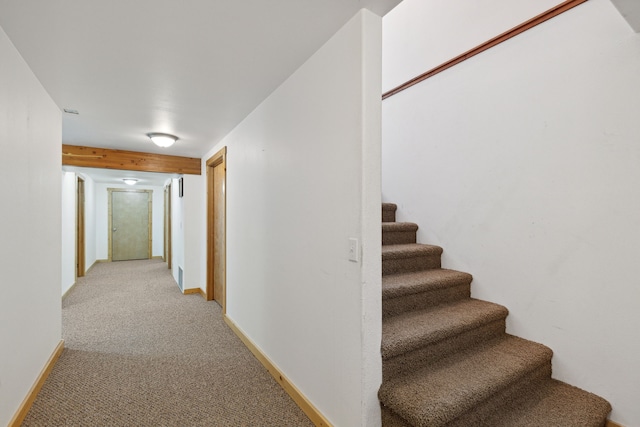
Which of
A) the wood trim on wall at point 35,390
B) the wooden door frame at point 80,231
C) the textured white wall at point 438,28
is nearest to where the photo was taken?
the wood trim on wall at point 35,390

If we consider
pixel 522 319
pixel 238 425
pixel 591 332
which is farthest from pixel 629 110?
pixel 238 425

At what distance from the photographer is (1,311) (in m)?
1.48

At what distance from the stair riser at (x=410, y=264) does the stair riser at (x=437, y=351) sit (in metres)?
0.60

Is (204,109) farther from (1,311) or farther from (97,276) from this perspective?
(97,276)

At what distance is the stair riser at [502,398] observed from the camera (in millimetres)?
1354

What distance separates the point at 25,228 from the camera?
1801 millimetres

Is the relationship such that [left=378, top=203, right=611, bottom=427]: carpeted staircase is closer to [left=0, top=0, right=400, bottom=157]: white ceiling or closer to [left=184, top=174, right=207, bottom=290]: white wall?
[left=0, top=0, right=400, bottom=157]: white ceiling

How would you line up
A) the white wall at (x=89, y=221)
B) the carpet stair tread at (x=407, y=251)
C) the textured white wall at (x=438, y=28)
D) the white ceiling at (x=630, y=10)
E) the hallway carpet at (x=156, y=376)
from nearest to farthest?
the white ceiling at (x=630, y=10) < the hallway carpet at (x=156, y=376) < the textured white wall at (x=438, y=28) < the carpet stair tread at (x=407, y=251) < the white wall at (x=89, y=221)

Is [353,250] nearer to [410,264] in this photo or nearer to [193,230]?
[410,264]

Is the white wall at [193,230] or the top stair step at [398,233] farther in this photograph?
the white wall at [193,230]

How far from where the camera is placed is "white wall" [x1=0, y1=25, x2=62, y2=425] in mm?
1534

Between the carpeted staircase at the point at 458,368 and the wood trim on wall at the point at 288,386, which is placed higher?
the carpeted staircase at the point at 458,368

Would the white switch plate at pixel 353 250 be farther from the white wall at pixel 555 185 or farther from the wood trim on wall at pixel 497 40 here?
the wood trim on wall at pixel 497 40

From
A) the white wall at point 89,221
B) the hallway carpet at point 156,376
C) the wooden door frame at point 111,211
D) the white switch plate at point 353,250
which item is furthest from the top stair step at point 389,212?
the wooden door frame at point 111,211
